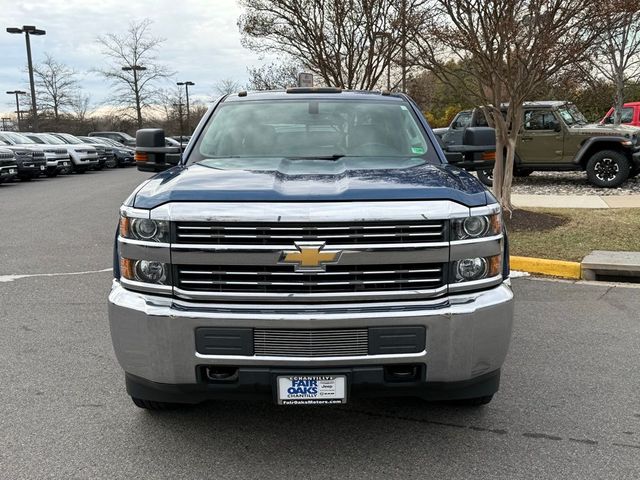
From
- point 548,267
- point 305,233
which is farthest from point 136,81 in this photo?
point 305,233

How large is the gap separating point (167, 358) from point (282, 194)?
925mm

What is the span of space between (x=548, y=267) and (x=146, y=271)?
536 cm

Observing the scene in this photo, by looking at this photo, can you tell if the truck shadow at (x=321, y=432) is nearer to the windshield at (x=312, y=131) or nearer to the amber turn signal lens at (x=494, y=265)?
the amber turn signal lens at (x=494, y=265)

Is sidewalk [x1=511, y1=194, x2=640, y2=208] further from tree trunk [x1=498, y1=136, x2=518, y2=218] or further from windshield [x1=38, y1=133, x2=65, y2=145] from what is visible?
windshield [x1=38, y1=133, x2=65, y2=145]

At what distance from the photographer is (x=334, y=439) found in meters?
3.38

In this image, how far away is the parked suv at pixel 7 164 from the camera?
19186 mm

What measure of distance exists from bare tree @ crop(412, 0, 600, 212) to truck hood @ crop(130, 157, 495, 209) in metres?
5.96

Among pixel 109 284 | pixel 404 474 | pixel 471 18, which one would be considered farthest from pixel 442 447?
pixel 471 18

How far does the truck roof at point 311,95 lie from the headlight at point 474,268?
2096 mm

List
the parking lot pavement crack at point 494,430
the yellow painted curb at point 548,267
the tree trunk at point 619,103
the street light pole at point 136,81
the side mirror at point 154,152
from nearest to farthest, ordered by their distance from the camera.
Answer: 1. the parking lot pavement crack at point 494,430
2. the side mirror at point 154,152
3. the yellow painted curb at point 548,267
4. the tree trunk at point 619,103
5. the street light pole at point 136,81

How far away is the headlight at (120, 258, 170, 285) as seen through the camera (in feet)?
9.75

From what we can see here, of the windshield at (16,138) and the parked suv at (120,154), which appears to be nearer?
the windshield at (16,138)

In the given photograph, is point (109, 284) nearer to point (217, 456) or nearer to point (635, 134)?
point (217, 456)

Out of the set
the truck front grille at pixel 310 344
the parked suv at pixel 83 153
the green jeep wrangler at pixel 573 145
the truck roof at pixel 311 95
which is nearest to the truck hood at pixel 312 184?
the truck front grille at pixel 310 344
